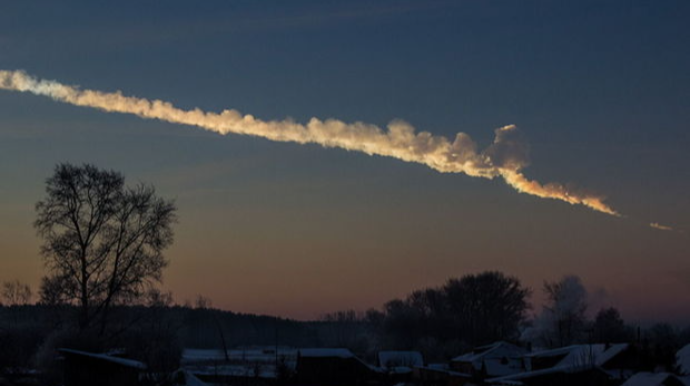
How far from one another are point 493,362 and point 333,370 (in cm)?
1637

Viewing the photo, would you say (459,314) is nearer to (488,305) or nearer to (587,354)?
(488,305)

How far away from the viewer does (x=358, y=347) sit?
122 meters

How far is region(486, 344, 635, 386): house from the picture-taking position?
52844mm

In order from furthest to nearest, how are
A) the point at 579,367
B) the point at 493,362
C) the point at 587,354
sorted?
the point at 493,362, the point at 587,354, the point at 579,367

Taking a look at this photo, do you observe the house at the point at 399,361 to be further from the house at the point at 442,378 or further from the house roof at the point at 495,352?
the house at the point at 442,378

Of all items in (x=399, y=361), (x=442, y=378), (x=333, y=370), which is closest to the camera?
(x=442, y=378)

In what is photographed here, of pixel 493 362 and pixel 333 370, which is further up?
pixel 493 362

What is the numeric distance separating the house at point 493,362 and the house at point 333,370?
951 cm

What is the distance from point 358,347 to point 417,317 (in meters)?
10.7

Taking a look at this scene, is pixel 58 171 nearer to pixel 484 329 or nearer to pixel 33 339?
pixel 33 339

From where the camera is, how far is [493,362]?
254 feet

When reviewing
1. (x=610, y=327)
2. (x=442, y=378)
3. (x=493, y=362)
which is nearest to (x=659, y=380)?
(x=442, y=378)

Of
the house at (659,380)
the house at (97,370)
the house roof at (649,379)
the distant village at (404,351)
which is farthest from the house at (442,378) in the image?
the house at (97,370)

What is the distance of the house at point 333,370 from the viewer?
76.2 meters
